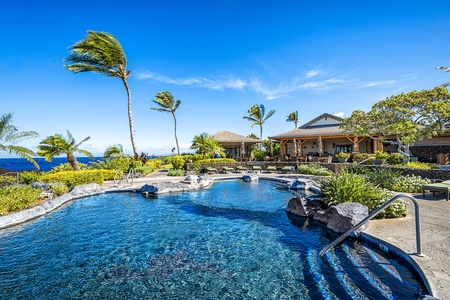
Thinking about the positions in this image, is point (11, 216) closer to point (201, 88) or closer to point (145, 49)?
point (145, 49)

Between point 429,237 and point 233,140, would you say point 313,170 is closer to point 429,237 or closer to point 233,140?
point 233,140

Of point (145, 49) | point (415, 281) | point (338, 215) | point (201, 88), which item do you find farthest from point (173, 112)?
point (415, 281)

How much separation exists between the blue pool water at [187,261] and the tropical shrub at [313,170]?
998cm

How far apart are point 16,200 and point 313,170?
1862 centimetres

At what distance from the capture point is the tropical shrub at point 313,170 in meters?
18.3

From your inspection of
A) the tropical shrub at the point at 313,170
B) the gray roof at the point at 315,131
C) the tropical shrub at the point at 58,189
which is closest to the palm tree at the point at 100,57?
the tropical shrub at the point at 58,189

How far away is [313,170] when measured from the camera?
19.3 metres

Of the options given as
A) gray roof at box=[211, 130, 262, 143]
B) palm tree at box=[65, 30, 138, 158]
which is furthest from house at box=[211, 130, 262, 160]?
palm tree at box=[65, 30, 138, 158]

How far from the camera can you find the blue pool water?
439 cm

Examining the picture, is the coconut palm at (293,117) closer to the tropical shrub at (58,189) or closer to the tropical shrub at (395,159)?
the tropical shrub at (395,159)

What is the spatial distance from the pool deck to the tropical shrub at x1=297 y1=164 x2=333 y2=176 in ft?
30.9

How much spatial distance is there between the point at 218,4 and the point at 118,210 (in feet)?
45.7

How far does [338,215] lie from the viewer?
7238 millimetres

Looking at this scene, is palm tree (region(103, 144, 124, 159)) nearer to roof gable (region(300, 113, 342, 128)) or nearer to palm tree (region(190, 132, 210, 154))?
palm tree (region(190, 132, 210, 154))
